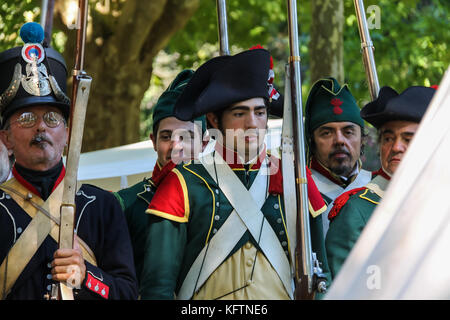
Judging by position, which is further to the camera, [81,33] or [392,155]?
[392,155]

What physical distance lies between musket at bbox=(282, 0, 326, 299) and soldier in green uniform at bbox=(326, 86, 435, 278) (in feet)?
1.48

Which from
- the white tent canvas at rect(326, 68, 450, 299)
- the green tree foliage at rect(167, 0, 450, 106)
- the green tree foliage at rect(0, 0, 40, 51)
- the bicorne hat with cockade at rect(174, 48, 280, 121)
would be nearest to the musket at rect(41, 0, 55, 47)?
the bicorne hat with cockade at rect(174, 48, 280, 121)

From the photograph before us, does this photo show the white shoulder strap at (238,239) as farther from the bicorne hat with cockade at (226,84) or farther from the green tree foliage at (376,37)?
the green tree foliage at (376,37)

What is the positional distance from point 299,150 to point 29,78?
1283 millimetres

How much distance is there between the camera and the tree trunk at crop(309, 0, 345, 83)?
9397 millimetres

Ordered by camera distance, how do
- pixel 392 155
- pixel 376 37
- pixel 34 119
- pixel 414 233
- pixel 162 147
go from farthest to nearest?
pixel 376 37 → pixel 162 147 → pixel 392 155 → pixel 34 119 → pixel 414 233

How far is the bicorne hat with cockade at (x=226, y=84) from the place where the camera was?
3.73m

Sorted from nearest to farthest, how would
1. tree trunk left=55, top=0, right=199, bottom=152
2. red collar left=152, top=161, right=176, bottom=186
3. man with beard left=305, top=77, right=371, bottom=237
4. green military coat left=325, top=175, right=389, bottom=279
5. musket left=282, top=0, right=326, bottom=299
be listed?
musket left=282, top=0, right=326, bottom=299 < green military coat left=325, top=175, right=389, bottom=279 < red collar left=152, top=161, right=176, bottom=186 < man with beard left=305, top=77, right=371, bottom=237 < tree trunk left=55, top=0, right=199, bottom=152

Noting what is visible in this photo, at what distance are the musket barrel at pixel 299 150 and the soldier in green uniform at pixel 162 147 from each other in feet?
3.27

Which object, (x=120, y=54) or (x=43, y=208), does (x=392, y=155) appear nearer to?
(x=43, y=208)

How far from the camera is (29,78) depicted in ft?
11.9

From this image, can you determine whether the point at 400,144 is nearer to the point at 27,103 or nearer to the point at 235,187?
the point at 235,187

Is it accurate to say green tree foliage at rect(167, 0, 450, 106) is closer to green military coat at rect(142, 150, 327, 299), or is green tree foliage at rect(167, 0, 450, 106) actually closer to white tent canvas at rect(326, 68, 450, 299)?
green military coat at rect(142, 150, 327, 299)

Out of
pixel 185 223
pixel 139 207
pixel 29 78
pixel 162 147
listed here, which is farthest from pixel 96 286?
pixel 162 147
